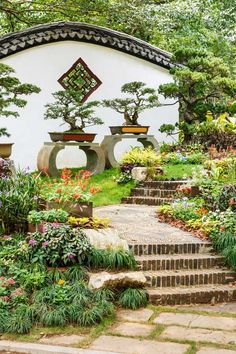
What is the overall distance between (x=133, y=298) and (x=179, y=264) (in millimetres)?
1192

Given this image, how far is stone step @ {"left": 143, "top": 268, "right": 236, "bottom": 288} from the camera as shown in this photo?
712cm

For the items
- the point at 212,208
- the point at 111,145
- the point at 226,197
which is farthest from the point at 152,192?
the point at 226,197

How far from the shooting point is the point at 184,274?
→ 7281mm

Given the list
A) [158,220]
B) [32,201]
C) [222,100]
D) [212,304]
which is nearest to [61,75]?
[222,100]

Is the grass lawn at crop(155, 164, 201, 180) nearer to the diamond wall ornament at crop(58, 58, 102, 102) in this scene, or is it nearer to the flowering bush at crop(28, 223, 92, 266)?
the diamond wall ornament at crop(58, 58, 102, 102)

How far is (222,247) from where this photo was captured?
790 centimetres

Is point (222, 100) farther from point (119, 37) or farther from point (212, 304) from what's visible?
point (212, 304)

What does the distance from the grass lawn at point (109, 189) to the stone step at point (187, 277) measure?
4246mm

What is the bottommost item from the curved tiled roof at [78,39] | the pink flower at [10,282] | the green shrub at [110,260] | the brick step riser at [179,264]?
the pink flower at [10,282]

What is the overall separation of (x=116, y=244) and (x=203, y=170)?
519 centimetres

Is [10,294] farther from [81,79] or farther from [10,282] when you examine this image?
[81,79]

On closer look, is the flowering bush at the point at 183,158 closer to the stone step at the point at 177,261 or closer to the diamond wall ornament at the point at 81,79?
the diamond wall ornament at the point at 81,79

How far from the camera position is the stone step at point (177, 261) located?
7449 mm

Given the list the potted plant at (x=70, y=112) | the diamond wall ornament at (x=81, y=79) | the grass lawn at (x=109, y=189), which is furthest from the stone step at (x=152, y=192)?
the diamond wall ornament at (x=81, y=79)
